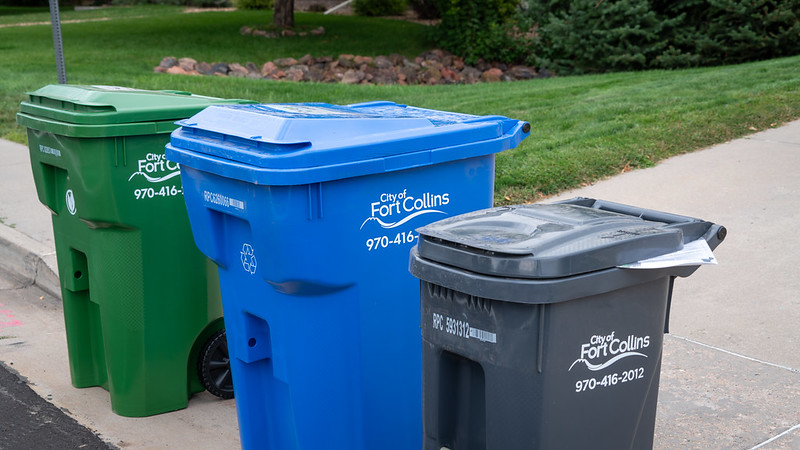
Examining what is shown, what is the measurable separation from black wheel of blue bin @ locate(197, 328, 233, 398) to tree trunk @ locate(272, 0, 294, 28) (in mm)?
22483

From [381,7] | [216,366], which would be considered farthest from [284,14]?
[216,366]

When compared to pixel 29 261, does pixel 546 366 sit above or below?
above

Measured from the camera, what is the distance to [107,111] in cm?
402

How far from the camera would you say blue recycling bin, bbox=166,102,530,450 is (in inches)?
117

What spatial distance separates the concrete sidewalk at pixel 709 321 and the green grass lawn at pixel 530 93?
418mm

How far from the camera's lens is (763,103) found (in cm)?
923

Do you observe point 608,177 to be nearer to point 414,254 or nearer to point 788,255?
point 788,255

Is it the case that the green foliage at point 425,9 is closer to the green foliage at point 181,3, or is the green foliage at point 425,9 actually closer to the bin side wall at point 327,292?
the green foliage at point 181,3

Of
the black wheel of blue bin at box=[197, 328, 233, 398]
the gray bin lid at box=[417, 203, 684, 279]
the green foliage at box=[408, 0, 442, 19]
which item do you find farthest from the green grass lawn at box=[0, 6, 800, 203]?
the green foliage at box=[408, 0, 442, 19]

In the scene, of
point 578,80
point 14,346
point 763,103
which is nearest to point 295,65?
point 578,80

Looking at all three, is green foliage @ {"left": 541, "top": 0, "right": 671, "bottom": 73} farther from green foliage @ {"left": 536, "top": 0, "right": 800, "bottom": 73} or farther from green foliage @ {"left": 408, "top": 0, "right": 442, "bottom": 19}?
green foliage @ {"left": 408, "top": 0, "right": 442, "bottom": 19}

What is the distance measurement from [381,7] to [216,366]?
1137 inches

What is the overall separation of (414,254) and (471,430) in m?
0.56

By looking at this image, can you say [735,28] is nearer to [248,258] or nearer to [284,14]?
[284,14]
